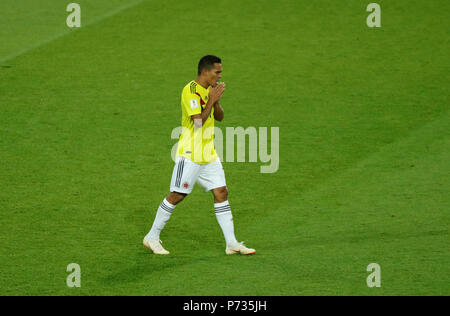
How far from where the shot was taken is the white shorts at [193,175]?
7492 mm

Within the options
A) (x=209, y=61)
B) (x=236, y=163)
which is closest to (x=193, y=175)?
(x=209, y=61)

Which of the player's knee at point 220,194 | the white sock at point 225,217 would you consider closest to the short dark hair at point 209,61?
the player's knee at point 220,194

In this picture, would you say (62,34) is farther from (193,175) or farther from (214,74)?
(193,175)

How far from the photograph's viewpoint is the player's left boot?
7590 millimetres

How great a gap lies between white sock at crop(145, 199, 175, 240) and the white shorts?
7.2 inches

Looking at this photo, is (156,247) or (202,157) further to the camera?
(156,247)

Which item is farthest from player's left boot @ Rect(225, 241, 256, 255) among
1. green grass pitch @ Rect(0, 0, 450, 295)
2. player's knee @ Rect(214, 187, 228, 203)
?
player's knee @ Rect(214, 187, 228, 203)

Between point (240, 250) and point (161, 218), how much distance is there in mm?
853

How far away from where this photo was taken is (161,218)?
765cm

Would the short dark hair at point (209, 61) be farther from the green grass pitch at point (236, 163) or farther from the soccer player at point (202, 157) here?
the green grass pitch at point (236, 163)

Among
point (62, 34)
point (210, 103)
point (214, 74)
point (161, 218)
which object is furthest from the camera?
point (62, 34)

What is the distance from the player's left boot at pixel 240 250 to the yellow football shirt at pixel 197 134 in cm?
89
